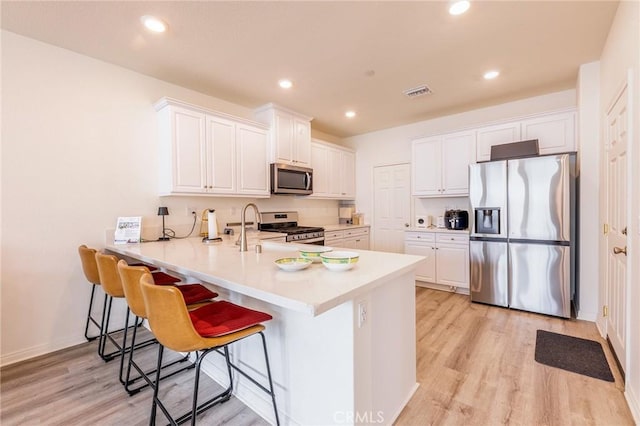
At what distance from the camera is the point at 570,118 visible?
3277 mm

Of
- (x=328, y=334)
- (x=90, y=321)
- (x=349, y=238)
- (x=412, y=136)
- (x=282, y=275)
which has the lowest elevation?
(x=90, y=321)

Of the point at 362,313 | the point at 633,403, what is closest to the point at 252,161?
the point at 362,313

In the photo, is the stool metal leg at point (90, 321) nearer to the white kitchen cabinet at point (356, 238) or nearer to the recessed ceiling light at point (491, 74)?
the white kitchen cabinet at point (356, 238)

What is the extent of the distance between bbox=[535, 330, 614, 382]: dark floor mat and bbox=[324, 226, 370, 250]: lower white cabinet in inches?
108

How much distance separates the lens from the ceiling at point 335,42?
2031mm

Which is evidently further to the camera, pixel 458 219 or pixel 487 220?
pixel 458 219

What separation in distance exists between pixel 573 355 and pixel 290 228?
3328mm

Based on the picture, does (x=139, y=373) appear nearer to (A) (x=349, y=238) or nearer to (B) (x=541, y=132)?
(A) (x=349, y=238)

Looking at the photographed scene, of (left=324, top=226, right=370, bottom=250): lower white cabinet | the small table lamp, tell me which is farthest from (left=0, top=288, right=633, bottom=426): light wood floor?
(left=324, top=226, right=370, bottom=250): lower white cabinet

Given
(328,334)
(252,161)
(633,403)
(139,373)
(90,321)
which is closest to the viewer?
(328,334)

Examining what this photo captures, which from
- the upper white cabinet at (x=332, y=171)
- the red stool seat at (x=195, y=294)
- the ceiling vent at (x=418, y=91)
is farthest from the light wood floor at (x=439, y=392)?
the upper white cabinet at (x=332, y=171)

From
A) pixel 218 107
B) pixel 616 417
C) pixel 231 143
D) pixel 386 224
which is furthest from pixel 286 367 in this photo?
pixel 386 224

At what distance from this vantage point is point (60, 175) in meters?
2.48

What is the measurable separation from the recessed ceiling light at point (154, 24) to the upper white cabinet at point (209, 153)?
2.57ft
